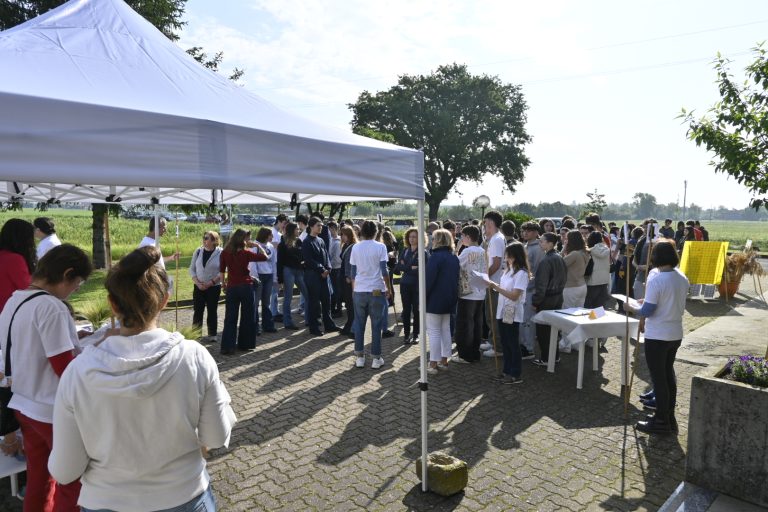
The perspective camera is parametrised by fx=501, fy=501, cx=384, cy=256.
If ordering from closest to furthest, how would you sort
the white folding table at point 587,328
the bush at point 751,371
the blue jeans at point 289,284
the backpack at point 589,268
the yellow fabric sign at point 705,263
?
1. the bush at point 751,371
2. the white folding table at point 587,328
3. the backpack at point 589,268
4. the blue jeans at point 289,284
5. the yellow fabric sign at point 705,263

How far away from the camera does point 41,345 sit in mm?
2578

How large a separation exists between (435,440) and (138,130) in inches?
143

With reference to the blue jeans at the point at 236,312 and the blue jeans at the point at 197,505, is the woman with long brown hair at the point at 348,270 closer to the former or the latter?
the blue jeans at the point at 236,312

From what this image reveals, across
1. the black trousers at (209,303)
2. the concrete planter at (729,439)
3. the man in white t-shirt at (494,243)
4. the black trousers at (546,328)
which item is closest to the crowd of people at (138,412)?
the concrete planter at (729,439)

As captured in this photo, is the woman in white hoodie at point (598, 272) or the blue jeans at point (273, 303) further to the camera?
the blue jeans at point (273, 303)

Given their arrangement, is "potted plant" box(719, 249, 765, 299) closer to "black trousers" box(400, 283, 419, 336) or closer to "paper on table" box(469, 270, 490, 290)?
"black trousers" box(400, 283, 419, 336)

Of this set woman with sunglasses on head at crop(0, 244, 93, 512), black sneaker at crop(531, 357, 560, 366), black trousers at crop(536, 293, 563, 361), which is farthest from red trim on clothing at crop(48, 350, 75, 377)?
black sneaker at crop(531, 357, 560, 366)

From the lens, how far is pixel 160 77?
11.0 ft

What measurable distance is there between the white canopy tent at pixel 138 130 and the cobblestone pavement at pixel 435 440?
0.69m

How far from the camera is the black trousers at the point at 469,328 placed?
6.85 meters

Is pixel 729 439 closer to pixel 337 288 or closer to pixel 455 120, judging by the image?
pixel 337 288

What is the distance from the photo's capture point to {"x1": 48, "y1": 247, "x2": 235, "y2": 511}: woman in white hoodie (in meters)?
1.72

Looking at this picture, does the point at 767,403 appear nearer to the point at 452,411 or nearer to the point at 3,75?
the point at 452,411

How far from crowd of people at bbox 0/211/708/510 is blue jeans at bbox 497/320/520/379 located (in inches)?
0.6
